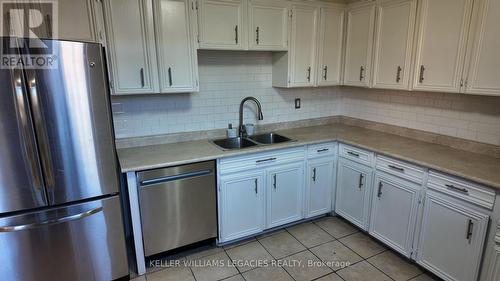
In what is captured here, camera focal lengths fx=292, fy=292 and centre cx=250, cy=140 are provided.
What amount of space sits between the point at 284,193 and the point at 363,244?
861 mm

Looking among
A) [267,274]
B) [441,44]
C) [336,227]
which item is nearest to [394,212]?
[336,227]

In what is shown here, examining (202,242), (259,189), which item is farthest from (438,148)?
(202,242)

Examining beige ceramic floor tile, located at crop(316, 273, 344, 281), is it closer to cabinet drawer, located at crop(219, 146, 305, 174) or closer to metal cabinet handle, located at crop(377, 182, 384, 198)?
metal cabinet handle, located at crop(377, 182, 384, 198)

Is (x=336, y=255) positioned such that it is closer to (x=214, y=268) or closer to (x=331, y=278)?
(x=331, y=278)

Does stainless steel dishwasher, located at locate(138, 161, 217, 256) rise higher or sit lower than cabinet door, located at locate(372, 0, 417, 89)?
lower

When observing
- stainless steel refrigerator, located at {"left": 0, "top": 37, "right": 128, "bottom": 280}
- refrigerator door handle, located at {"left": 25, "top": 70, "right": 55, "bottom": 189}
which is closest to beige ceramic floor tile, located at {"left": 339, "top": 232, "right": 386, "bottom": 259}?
stainless steel refrigerator, located at {"left": 0, "top": 37, "right": 128, "bottom": 280}

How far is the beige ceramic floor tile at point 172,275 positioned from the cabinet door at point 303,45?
202 cm

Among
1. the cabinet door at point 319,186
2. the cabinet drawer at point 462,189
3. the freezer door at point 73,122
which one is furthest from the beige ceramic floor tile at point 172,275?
the cabinet drawer at point 462,189

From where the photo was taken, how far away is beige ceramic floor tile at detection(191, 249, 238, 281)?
91.4 inches

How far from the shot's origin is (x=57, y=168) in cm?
184

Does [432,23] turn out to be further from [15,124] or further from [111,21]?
[15,124]

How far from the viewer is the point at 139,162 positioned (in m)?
2.22

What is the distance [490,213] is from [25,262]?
2.98m

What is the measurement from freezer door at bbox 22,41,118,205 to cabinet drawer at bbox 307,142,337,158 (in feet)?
5.84
